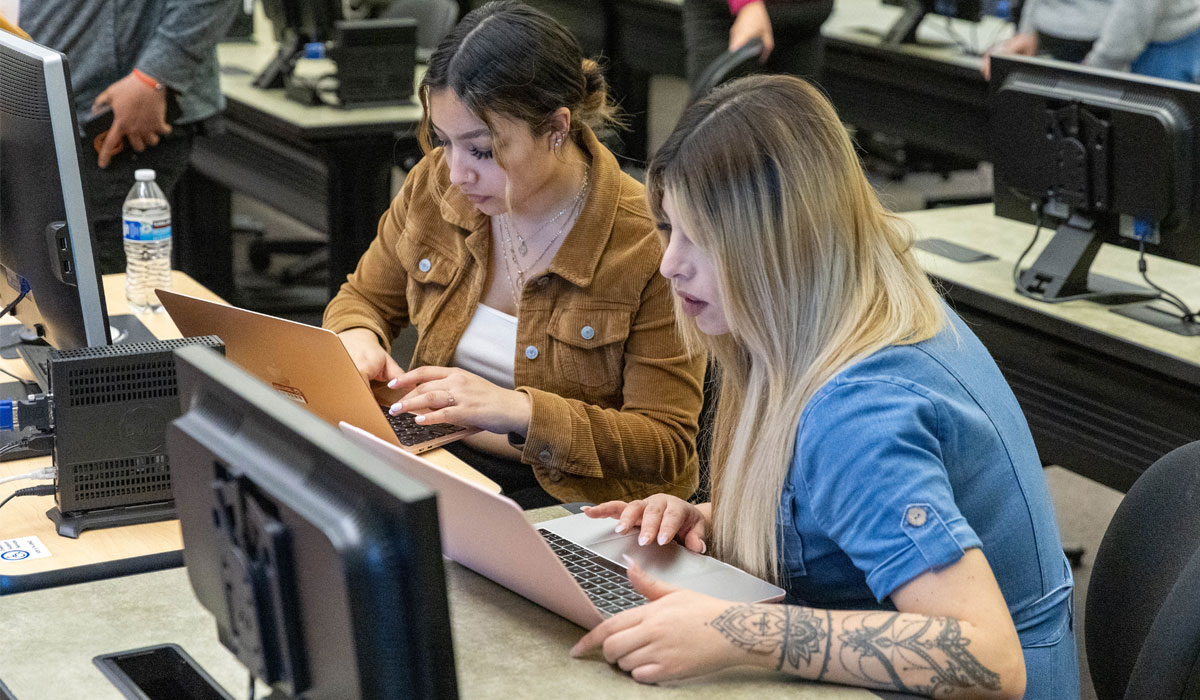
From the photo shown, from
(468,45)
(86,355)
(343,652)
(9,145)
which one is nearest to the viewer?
(343,652)

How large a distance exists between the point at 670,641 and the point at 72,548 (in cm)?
67

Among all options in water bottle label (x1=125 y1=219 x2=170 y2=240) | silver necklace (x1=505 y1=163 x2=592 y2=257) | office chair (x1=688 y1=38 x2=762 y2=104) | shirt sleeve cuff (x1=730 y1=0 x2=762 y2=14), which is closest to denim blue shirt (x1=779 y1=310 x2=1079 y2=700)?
silver necklace (x1=505 y1=163 x2=592 y2=257)

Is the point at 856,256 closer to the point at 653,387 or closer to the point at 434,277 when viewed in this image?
the point at 653,387

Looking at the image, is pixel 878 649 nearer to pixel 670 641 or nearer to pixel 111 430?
pixel 670 641

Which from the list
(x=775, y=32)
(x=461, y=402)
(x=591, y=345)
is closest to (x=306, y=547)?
(x=461, y=402)

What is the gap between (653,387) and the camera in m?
1.83

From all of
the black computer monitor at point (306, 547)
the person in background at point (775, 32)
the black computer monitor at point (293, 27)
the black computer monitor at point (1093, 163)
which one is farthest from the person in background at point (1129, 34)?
the black computer monitor at point (306, 547)

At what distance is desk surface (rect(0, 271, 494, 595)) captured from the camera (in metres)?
1.31

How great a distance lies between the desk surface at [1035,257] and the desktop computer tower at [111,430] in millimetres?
1305

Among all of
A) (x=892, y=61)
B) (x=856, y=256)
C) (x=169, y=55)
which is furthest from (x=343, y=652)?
(x=892, y=61)

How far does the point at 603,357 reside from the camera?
6.10ft

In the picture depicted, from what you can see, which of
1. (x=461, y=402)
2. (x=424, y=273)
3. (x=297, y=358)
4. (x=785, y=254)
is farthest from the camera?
(x=424, y=273)

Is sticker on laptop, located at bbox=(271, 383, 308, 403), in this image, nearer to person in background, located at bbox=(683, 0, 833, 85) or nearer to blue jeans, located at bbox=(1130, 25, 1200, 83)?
person in background, located at bbox=(683, 0, 833, 85)

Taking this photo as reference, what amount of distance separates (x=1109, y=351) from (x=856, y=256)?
1230 mm
